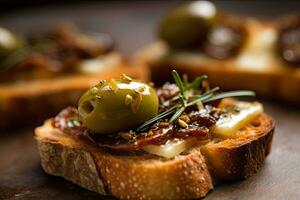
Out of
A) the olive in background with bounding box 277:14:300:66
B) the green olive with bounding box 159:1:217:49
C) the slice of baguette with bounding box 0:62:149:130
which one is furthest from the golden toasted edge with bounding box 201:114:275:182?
the green olive with bounding box 159:1:217:49

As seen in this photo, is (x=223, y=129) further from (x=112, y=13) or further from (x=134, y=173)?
(x=112, y=13)

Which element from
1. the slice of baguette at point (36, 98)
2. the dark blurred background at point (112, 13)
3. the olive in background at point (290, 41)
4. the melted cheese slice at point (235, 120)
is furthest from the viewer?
the dark blurred background at point (112, 13)

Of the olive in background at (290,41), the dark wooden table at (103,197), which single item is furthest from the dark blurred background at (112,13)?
the olive in background at (290,41)

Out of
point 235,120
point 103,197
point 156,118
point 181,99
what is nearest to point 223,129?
point 235,120

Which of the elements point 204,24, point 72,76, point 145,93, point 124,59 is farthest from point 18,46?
point 145,93

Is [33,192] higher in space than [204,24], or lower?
lower

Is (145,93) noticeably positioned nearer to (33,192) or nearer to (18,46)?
(33,192)

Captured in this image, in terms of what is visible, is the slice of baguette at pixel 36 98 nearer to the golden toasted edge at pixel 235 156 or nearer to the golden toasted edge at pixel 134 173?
the golden toasted edge at pixel 134 173
